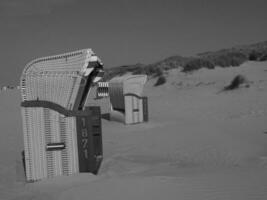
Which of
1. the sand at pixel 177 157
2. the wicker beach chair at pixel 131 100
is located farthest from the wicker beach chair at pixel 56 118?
the wicker beach chair at pixel 131 100

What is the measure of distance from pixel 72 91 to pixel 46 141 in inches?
37.4

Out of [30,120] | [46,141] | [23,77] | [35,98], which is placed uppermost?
[23,77]

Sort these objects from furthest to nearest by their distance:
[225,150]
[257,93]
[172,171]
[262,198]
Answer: [257,93] < [225,150] < [172,171] < [262,198]

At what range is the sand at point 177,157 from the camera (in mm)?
4398

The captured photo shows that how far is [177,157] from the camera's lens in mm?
7262

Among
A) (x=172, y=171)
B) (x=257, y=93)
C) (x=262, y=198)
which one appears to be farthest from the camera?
(x=257, y=93)

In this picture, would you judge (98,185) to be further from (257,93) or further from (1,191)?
(257,93)

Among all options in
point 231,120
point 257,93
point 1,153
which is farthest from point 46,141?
point 257,93

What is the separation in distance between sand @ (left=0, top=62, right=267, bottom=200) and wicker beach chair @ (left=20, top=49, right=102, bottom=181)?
260 millimetres

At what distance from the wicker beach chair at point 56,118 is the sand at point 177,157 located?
260mm

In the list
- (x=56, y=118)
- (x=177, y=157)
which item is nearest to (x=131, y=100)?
(x=177, y=157)

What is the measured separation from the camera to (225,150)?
7.57m

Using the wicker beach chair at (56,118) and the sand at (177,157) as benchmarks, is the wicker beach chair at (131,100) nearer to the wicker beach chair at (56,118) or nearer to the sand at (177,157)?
the sand at (177,157)

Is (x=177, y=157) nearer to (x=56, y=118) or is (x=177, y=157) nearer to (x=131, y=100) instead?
(x=56, y=118)
